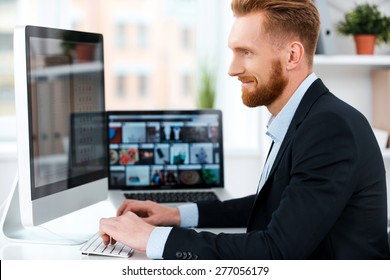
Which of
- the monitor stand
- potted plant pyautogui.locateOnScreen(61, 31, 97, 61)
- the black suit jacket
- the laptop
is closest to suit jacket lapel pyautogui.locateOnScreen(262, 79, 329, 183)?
the black suit jacket

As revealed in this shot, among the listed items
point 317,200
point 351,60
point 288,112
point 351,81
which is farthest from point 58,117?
point 351,81

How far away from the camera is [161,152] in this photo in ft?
6.79

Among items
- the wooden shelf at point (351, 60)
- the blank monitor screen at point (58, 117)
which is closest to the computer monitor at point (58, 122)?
the blank monitor screen at point (58, 117)

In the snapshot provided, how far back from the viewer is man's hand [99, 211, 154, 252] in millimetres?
1233

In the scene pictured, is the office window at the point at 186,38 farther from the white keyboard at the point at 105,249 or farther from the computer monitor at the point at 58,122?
the white keyboard at the point at 105,249

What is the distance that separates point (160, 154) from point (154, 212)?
0.53 meters

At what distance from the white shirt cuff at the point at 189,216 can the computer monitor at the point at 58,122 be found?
27 centimetres

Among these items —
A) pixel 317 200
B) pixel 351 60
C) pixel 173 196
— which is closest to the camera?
pixel 317 200

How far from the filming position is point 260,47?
1364 mm

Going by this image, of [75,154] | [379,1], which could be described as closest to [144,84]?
[379,1]

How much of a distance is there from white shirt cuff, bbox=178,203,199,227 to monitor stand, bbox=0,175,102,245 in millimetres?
226

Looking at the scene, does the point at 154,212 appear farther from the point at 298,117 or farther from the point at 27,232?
the point at 298,117

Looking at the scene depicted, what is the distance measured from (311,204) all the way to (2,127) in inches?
86.4

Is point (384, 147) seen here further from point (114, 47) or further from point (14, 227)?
point (14, 227)
